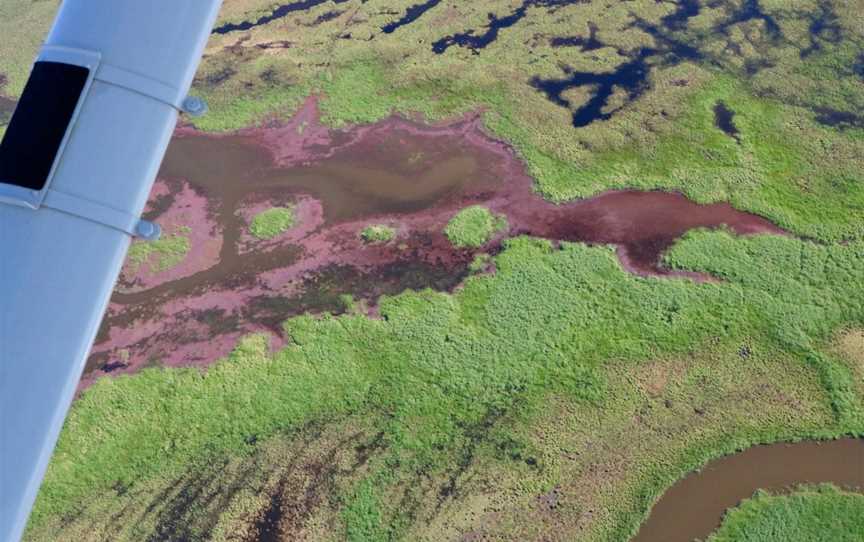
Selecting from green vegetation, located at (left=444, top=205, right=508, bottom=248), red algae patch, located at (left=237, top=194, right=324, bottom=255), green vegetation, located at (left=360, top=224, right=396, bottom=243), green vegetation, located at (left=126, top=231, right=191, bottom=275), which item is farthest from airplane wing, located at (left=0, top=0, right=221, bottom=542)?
green vegetation, located at (left=444, top=205, right=508, bottom=248)

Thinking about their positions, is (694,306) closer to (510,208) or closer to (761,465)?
(761,465)

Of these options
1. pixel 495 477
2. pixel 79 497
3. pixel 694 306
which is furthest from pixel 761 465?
pixel 79 497

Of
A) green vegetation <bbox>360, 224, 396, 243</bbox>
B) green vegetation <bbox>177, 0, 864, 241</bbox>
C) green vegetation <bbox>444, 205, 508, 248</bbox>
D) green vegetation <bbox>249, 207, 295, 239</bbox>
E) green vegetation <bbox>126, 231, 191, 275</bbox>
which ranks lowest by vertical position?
green vegetation <bbox>126, 231, 191, 275</bbox>

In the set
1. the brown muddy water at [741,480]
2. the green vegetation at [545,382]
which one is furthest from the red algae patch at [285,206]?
the brown muddy water at [741,480]

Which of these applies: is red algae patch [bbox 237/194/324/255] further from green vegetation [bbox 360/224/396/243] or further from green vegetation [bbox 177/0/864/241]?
green vegetation [bbox 177/0/864/241]

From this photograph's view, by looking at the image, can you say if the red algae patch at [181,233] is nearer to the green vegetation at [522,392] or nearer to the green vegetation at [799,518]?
the green vegetation at [522,392]

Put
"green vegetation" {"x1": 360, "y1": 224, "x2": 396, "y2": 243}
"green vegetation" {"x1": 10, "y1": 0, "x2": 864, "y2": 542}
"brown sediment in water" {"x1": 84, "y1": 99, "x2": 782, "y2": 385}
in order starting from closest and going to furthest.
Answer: "green vegetation" {"x1": 10, "y1": 0, "x2": 864, "y2": 542} < "brown sediment in water" {"x1": 84, "y1": 99, "x2": 782, "y2": 385} < "green vegetation" {"x1": 360, "y1": 224, "x2": 396, "y2": 243}
